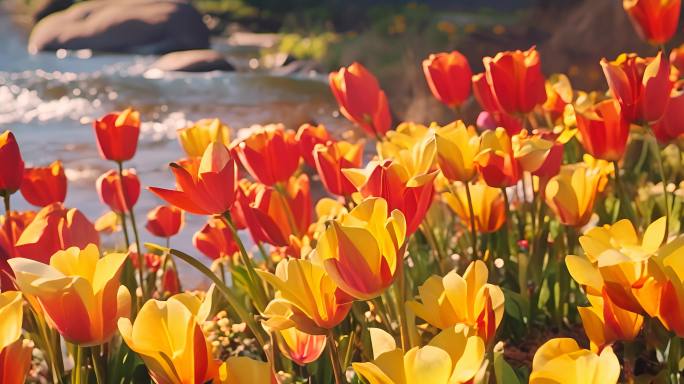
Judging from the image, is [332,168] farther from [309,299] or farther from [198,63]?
[198,63]

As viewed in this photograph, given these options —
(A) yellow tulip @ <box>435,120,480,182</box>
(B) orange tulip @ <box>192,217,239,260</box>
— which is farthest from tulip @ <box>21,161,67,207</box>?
(A) yellow tulip @ <box>435,120,480,182</box>

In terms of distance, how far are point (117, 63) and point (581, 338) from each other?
1302 centimetres

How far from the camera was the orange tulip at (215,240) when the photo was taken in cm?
183

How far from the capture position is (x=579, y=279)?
3.15 feet

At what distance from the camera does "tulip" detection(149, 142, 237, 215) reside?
44.8 inches

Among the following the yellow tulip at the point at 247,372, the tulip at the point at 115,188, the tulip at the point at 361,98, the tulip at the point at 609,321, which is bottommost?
the tulip at the point at 115,188

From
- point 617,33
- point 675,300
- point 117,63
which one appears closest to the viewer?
point 675,300

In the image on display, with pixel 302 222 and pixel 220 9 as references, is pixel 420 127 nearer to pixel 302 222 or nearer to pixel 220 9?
pixel 302 222

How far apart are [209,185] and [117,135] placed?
65 cm

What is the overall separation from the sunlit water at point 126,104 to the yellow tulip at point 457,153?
161 inches

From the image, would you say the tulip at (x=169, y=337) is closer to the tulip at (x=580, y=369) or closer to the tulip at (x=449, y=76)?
the tulip at (x=580, y=369)

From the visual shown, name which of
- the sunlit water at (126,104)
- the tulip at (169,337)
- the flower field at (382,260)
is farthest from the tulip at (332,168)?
the sunlit water at (126,104)

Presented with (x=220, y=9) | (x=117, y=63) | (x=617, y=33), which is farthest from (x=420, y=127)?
(x=220, y=9)

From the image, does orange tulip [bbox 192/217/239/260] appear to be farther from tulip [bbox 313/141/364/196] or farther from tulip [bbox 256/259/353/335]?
tulip [bbox 256/259/353/335]
